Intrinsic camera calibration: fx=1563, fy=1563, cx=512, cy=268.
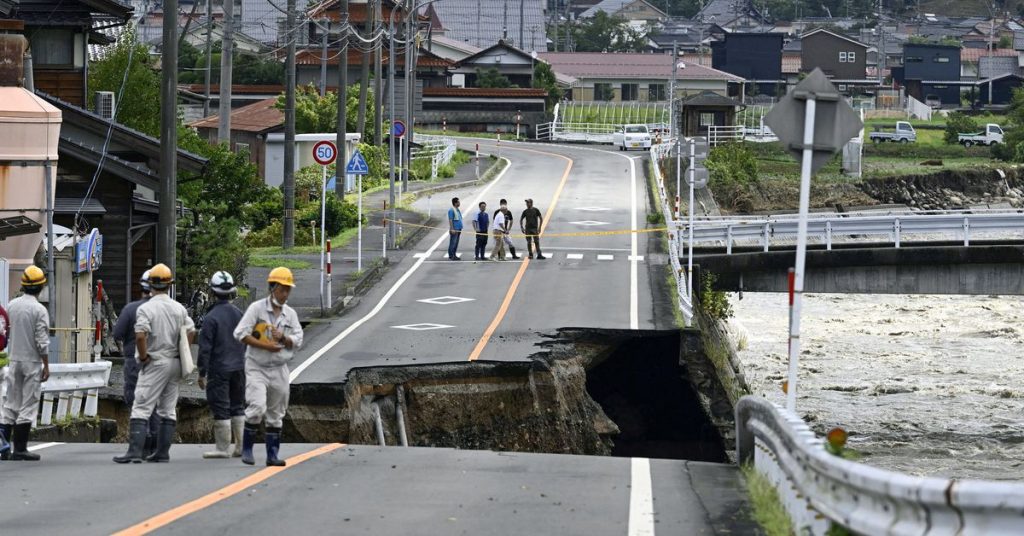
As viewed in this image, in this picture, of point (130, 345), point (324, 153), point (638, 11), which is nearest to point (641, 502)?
point (130, 345)

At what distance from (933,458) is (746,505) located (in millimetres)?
17874

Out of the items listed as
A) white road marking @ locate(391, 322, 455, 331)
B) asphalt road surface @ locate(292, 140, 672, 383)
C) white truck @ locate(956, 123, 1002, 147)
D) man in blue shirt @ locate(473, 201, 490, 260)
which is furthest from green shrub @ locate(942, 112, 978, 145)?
white road marking @ locate(391, 322, 455, 331)

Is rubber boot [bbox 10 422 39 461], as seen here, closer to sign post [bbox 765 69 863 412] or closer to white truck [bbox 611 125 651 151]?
sign post [bbox 765 69 863 412]

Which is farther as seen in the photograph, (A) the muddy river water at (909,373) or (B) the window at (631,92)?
(B) the window at (631,92)

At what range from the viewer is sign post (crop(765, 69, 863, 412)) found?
11.8 metres

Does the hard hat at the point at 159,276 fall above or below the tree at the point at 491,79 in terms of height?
below

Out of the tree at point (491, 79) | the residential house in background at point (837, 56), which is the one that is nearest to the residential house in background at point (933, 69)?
the residential house in background at point (837, 56)

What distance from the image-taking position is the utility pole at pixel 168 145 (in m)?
23.2

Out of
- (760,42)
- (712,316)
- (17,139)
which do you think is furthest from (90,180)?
(760,42)

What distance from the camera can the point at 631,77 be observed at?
110 m

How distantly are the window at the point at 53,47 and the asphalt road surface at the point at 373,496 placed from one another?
772 inches

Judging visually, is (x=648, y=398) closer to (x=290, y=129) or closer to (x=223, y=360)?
(x=223, y=360)

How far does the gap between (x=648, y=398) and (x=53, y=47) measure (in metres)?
14.9

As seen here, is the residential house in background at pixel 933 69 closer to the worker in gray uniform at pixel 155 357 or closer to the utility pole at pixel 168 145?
the utility pole at pixel 168 145
